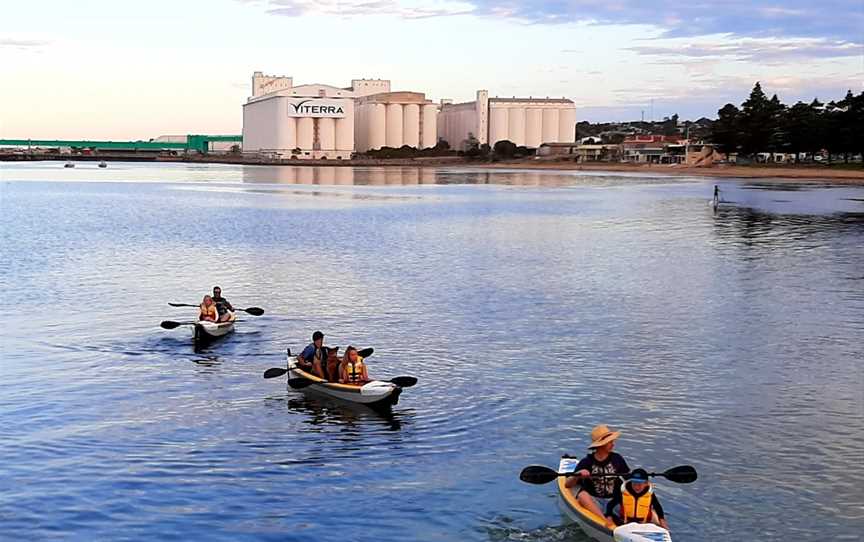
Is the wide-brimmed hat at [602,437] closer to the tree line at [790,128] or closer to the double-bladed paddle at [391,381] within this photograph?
the double-bladed paddle at [391,381]

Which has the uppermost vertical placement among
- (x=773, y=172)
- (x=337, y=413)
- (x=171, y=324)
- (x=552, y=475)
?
(x=773, y=172)

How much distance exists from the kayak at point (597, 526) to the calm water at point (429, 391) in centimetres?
36

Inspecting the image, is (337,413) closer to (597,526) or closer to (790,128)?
(597,526)

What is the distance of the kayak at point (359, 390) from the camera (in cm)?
2021

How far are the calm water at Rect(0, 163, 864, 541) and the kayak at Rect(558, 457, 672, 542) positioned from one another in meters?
0.36

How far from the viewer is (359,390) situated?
20.4 meters

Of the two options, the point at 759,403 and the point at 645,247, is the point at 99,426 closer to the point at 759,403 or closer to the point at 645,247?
the point at 759,403

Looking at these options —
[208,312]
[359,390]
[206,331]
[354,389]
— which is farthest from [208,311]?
[359,390]

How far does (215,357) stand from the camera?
85.1 feet

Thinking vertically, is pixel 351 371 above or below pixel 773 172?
below

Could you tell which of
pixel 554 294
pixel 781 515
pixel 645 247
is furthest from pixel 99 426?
pixel 645 247

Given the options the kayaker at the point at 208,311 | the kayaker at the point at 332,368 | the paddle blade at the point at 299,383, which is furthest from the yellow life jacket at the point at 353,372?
the kayaker at the point at 208,311

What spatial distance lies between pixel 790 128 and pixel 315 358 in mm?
127664

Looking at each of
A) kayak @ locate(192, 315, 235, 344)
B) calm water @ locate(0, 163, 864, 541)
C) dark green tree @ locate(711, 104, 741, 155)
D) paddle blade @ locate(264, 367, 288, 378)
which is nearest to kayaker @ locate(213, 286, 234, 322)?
kayak @ locate(192, 315, 235, 344)
